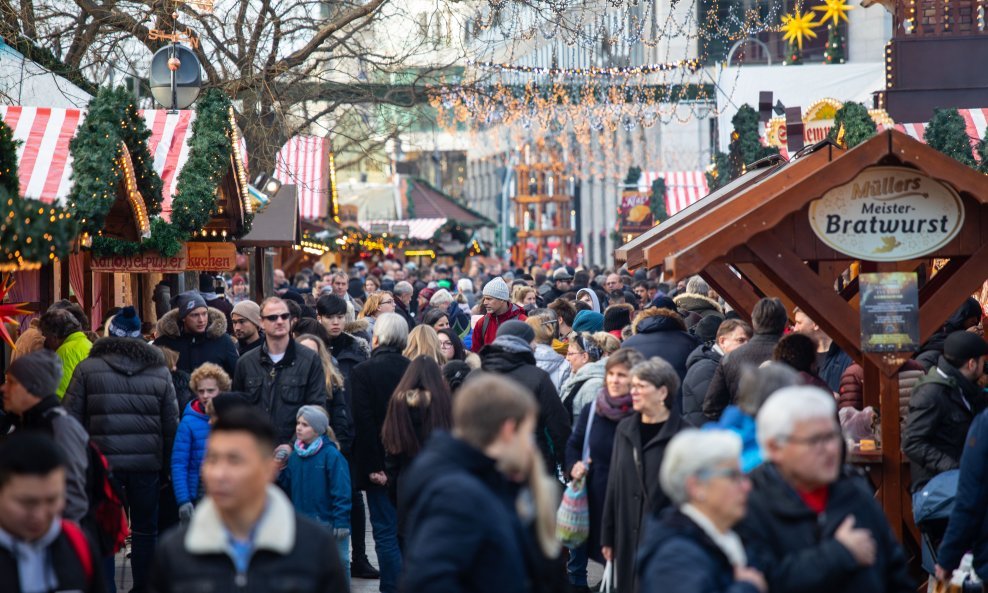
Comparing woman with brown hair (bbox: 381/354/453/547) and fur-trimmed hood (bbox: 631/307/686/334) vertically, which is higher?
fur-trimmed hood (bbox: 631/307/686/334)

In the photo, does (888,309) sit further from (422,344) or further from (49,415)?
Answer: (49,415)

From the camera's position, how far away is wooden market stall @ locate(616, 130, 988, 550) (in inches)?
307

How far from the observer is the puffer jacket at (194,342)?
10.9m

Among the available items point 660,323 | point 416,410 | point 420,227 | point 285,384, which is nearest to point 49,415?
point 416,410

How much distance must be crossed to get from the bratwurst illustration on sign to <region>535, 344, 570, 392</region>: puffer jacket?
124 inches

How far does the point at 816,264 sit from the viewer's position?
10.3m

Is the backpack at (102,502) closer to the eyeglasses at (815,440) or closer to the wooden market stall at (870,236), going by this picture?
the wooden market stall at (870,236)

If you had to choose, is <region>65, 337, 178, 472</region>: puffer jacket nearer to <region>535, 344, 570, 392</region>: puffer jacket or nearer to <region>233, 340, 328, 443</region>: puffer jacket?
<region>233, 340, 328, 443</region>: puffer jacket

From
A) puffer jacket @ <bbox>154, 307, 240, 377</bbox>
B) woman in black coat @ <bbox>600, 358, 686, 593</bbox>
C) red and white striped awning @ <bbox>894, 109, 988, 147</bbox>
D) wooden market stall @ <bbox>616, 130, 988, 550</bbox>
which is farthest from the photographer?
red and white striped awning @ <bbox>894, 109, 988, 147</bbox>

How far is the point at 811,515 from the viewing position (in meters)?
4.57

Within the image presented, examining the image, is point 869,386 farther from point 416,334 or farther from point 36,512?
point 36,512

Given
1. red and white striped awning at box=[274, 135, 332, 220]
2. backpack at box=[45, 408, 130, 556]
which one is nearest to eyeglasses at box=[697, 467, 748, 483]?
backpack at box=[45, 408, 130, 556]

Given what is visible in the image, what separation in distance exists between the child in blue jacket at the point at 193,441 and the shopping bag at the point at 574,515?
2198 mm

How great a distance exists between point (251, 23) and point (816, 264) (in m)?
12.8
